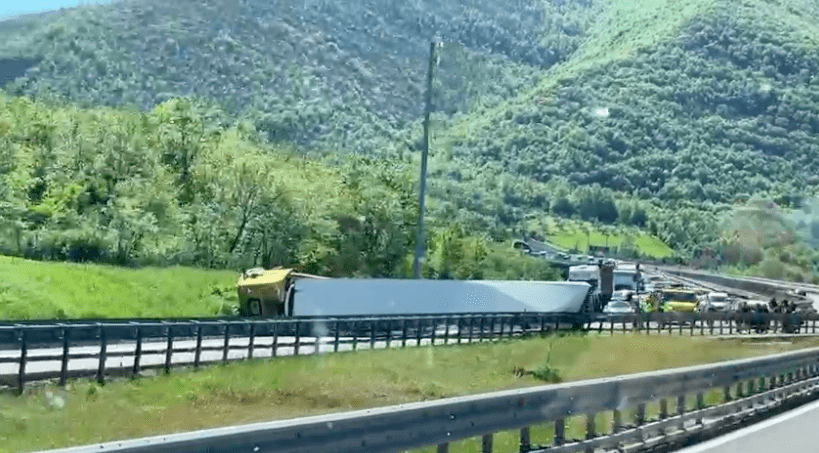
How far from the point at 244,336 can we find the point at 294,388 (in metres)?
8.38

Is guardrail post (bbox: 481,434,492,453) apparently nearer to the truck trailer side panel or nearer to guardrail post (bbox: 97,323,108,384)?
guardrail post (bbox: 97,323,108,384)

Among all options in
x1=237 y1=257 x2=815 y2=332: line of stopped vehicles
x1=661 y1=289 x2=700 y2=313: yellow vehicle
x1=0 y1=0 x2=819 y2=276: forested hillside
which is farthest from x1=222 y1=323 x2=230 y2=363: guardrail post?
x1=0 y1=0 x2=819 y2=276: forested hillside

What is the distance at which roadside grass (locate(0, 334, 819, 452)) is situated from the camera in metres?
18.8

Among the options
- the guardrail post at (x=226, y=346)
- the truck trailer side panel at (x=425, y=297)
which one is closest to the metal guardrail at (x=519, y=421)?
the guardrail post at (x=226, y=346)

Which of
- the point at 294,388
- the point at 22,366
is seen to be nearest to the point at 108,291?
the point at 294,388

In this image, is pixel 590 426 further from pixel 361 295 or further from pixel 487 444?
pixel 361 295

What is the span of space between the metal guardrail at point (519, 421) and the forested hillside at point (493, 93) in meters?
80.9

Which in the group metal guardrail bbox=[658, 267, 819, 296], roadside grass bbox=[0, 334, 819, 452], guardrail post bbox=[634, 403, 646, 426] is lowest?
roadside grass bbox=[0, 334, 819, 452]

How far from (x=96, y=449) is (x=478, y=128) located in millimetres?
122508

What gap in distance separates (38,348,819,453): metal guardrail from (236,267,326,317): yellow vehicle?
3140 cm

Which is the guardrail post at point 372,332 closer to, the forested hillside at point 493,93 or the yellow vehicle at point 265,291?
the yellow vehicle at point 265,291

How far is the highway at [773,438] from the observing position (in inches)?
683

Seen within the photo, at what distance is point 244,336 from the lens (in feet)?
115

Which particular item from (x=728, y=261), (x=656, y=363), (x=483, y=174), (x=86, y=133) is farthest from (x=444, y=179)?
(x=656, y=363)
